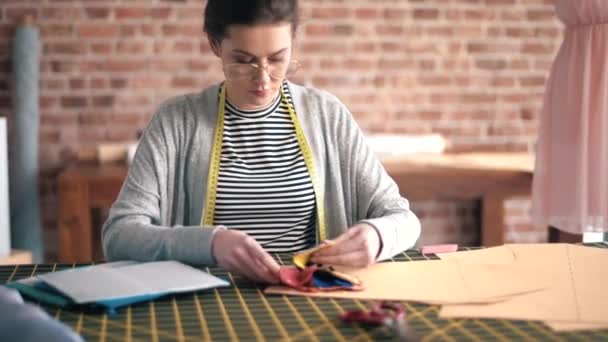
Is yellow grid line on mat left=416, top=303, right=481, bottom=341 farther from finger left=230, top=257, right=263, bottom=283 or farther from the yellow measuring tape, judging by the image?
the yellow measuring tape

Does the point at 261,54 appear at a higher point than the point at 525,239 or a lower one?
higher

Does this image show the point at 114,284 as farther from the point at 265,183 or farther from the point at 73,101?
the point at 73,101

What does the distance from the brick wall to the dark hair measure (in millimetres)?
1811

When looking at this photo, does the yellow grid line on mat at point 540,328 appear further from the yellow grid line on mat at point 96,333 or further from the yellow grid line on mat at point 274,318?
the yellow grid line on mat at point 96,333


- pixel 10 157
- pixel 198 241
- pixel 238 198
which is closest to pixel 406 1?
pixel 10 157

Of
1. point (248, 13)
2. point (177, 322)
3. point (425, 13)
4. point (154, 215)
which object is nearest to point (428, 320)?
point (177, 322)

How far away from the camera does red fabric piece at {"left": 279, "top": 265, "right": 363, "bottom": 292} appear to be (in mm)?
1393

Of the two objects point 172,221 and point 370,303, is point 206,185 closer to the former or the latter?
point 172,221

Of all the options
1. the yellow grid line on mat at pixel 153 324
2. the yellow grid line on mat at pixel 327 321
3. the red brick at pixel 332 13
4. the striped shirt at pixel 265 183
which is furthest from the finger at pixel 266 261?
the red brick at pixel 332 13

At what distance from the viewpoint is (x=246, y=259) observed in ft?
4.73

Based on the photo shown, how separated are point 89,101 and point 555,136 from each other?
2012 mm

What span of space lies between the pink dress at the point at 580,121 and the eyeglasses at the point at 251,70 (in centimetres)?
99

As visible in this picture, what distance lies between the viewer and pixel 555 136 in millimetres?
2539

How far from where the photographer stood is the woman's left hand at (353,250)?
1528 mm
